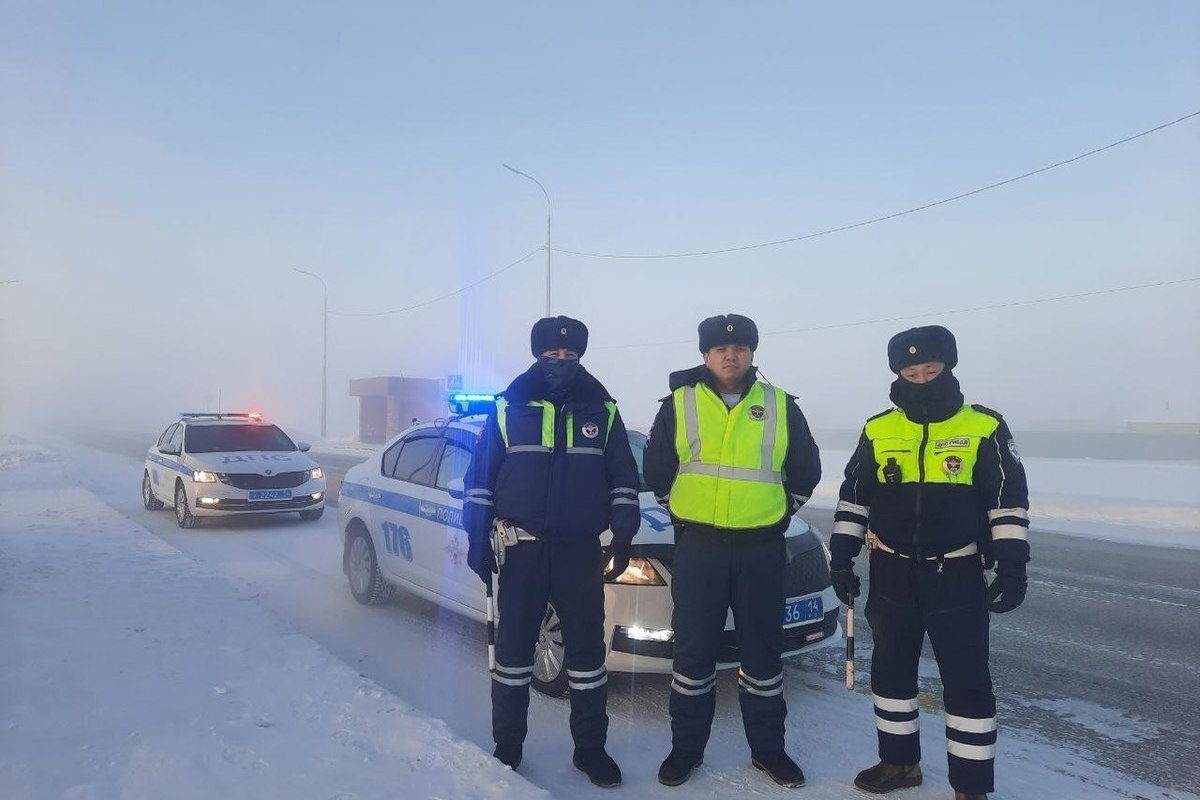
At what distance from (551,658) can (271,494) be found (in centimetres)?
771

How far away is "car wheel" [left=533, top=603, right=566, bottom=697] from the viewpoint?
14.5 feet

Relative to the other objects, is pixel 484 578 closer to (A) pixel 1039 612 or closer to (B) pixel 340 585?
(B) pixel 340 585

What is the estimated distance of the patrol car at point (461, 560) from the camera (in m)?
4.04

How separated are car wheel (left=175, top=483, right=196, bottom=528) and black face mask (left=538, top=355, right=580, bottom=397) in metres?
8.95

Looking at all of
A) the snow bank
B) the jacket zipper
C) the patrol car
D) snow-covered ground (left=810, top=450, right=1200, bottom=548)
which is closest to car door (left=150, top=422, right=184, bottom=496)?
the snow bank

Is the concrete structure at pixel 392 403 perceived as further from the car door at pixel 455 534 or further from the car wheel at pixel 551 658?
the car wheel at pixel 551 658

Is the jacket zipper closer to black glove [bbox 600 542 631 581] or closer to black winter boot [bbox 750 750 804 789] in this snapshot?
black winter boot [bbox 750 750 804 789]

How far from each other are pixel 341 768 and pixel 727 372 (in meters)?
2.50

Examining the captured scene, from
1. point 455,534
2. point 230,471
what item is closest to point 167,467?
point 230,471

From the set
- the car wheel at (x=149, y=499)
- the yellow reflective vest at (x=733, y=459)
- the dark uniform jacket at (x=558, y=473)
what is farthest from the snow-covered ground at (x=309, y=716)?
the car wheel at (x=149, y=499)

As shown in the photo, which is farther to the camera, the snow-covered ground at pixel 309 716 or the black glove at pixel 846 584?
the black glove at pixel 846 584

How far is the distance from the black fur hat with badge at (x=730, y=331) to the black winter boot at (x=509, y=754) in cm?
213

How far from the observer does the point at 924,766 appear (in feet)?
11.8

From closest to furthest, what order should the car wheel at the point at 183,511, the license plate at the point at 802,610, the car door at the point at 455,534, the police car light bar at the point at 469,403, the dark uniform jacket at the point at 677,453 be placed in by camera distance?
1. the dark uniform jacket at the point at 677,453
2. the license plate at the point at 802,610
3. the car door at the point at 455,534
4. the police car light bar at the point at 469,403
5. the car wheel at the point at 183,511
